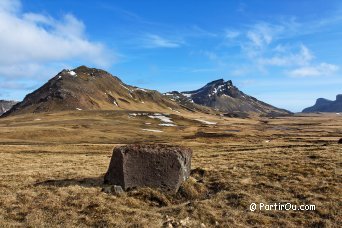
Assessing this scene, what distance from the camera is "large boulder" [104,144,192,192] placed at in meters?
24.2

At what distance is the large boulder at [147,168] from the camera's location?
2417 centimetres

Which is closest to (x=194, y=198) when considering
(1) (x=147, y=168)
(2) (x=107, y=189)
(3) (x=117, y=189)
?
(1) (x=147, y=168)

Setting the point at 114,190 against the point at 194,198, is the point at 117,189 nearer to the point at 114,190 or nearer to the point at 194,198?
the point at 114,190

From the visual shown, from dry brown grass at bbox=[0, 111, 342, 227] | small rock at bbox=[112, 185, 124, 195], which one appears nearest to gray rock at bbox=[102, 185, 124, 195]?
small rock at bbox=[112, 185, 124, 195]

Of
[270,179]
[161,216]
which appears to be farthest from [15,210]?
[270,179]

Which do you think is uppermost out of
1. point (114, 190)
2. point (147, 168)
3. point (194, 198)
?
point (147, 168)

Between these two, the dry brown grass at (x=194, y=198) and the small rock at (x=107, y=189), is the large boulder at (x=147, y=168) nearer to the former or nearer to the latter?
the dry brown grass at (x=194, y=198)

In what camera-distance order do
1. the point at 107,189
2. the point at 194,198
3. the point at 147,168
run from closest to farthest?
the point at 194,198 < the point at 107,189 < the point at 147,168

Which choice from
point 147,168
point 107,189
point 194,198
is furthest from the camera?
point 147,168

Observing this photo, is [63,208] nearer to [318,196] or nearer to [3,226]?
[3,226]

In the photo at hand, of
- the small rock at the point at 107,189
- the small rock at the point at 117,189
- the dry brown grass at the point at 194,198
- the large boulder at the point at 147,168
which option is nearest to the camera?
the dry brown grass at the point at 194,198

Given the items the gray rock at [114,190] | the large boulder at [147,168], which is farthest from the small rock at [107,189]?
the large boulder at [147,168]

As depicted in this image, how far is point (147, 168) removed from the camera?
24469mm

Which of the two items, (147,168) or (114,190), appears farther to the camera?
(147,168)
